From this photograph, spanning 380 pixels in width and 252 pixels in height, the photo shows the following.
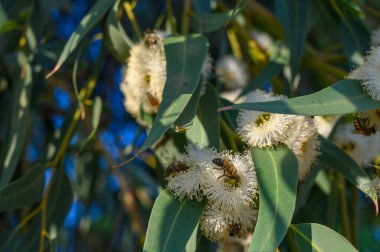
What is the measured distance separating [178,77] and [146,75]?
130mm

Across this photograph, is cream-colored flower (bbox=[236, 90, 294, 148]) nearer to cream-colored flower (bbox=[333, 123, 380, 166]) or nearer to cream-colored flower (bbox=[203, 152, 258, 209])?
cream-colored flower (bbox=[203, 152, 258, 209])

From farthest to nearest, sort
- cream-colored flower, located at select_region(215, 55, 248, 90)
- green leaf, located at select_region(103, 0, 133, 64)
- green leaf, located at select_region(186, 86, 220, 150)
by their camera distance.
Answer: cream-colored flower, located at select_region(215, 55, 248, 90), green leaf, located at select_region(103, 0, 133, 64), green leaf, located at select_region(186, 86, 220, 150)

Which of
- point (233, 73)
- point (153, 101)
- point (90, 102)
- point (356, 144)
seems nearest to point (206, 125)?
point (153, 101)

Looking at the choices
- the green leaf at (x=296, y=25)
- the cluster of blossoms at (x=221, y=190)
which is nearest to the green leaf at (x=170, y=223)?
the cluster of blossoms at (x=221, y=190)

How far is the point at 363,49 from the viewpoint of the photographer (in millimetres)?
1530

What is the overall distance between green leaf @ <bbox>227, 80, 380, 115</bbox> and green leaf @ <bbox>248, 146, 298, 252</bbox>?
120mm

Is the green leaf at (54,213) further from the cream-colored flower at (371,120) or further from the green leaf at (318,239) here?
the cream-colored flower at (371,120)

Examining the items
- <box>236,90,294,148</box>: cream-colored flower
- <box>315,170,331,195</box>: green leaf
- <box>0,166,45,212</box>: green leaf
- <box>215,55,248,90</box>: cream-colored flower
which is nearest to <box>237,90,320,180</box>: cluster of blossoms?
<box>236,90,294,148</box>: cream-colored flower

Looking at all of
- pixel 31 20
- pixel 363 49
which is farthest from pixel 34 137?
pixel 363 49

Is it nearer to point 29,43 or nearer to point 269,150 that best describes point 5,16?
point 29,43

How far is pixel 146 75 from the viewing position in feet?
4.27

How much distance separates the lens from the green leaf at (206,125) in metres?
1.23

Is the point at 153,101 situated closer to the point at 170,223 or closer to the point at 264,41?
the point at 170,223

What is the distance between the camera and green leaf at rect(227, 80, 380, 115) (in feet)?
3.34
